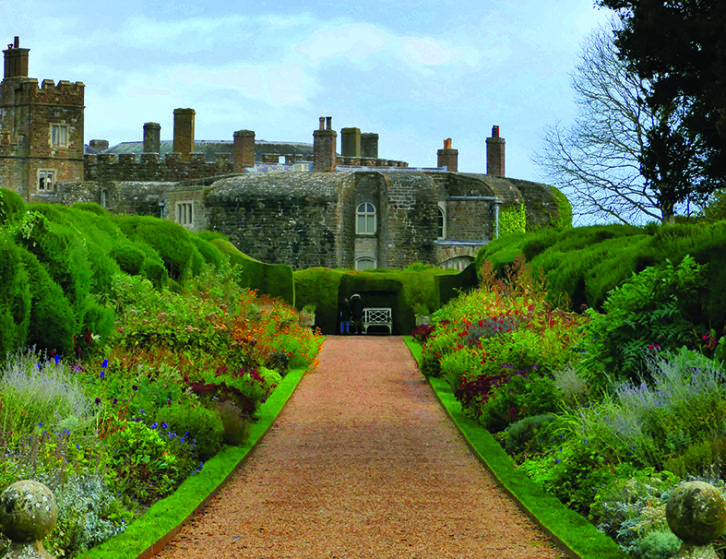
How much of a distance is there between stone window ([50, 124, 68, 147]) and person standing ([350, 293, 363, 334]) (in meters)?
31.0

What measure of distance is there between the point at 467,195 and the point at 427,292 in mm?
16542

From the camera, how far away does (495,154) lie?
58344mm

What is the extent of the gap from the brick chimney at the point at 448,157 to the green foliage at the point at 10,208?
165ft

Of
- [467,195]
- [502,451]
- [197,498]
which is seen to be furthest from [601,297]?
[467,195]

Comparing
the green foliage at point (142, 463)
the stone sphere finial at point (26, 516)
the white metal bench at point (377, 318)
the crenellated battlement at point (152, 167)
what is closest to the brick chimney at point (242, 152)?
the crenellated battlement at point (152, 167)

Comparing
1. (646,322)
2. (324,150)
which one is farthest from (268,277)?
(324,150)

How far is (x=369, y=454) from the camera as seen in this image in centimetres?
980

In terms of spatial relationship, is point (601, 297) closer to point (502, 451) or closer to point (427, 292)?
point (502, 451)

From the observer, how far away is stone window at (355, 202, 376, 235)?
134ft


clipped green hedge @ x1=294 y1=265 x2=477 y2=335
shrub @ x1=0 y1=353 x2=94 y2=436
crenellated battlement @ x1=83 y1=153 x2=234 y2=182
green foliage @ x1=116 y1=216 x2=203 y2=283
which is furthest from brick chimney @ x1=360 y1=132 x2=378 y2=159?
shrub @ x1=0 y1=353 x2=94 y2=436

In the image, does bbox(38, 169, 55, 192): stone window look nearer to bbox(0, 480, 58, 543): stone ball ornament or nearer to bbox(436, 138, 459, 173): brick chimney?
bbox(436, 138, 459, 173): brick chimney

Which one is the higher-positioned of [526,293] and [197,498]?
[526,293]

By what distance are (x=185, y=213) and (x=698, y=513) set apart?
38.0 meters

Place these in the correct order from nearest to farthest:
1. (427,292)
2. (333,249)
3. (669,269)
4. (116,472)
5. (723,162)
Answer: (116,472), (669,269), (723,162), (427,292), (333,249)
